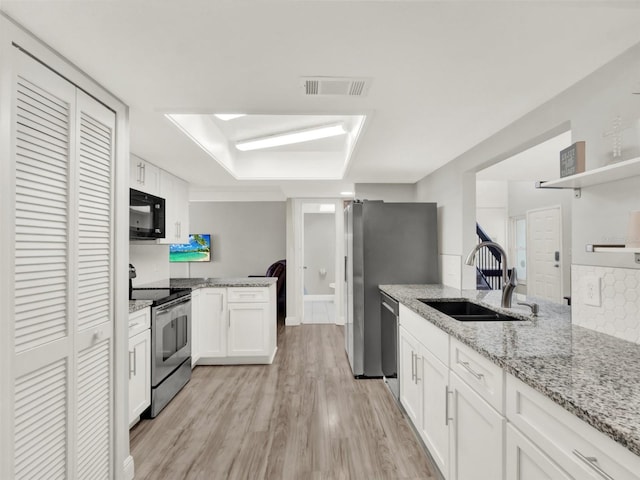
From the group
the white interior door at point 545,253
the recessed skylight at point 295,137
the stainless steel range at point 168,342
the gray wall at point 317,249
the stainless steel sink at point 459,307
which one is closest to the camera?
the stainless steel sink at point 459,307

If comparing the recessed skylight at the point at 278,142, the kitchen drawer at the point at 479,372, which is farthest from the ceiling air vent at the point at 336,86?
the kitchen drawer at the point at 479,372

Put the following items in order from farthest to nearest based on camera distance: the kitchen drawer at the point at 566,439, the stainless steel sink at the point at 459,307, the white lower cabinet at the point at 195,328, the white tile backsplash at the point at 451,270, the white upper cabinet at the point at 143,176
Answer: the white lower cabinet at the point at 195,328 → the white tile backsplash at the point at 451,270 → the white upper cabinet at the point at 143,176 → the stainless steel sink at the point at 459,307 → the kitchen drawer at the point at 566,439

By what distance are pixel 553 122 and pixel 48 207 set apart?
97.7 inches

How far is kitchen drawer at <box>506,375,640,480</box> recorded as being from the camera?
A: 76 centimetres

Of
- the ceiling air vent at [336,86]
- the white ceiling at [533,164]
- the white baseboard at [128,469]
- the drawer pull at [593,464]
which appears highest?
the white ceiling at [533,164]

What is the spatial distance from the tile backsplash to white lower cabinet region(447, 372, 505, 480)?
682 mm

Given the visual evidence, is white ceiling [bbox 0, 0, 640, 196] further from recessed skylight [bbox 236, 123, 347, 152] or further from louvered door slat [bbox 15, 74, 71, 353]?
recessed skylight [bbox 236, 123, 347, 152]

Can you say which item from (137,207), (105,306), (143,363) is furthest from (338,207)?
(105,306)

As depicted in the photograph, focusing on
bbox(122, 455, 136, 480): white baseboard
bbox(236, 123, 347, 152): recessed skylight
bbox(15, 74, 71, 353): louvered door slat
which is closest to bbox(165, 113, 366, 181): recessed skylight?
bbox(236, 123, 347, 152): recessed skylight

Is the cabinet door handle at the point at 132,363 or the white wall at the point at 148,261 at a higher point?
the white wall at the point at 148,261

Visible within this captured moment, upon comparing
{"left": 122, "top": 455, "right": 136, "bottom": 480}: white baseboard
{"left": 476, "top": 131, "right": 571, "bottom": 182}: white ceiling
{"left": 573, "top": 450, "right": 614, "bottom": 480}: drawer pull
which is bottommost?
{"left": 122, "top": 455, "right": 136, "bottom": 480}: white baseboard

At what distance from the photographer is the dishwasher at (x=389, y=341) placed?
2723mm

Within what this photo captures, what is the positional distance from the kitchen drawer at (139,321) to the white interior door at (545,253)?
18.0 feet

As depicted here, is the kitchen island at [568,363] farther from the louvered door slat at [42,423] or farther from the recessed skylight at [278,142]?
the louvered door slat at [42,423]
